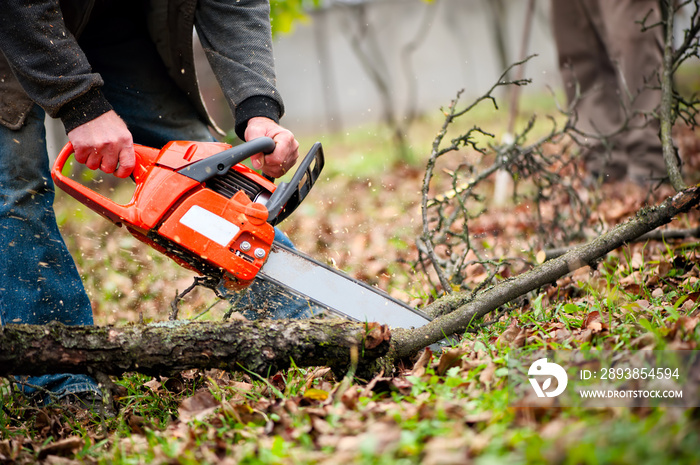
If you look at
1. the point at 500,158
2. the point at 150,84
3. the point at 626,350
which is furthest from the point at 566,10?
the point at 626,350

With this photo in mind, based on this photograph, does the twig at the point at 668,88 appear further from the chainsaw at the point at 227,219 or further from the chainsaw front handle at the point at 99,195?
the chainsaw front handle at the point at 99,195

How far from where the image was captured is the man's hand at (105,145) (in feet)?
6.51

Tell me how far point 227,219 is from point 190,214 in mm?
141

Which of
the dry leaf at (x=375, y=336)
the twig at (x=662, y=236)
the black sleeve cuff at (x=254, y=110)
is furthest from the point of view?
the twig at (x=662, y=236)

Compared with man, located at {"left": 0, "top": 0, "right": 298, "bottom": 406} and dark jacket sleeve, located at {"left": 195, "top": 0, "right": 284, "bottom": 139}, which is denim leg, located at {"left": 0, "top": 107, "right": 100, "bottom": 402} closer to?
man, located at {"left": 0, "top": 0, "right": 298, "bottom": 406}

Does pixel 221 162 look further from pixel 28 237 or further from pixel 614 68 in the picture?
pixel 614 68

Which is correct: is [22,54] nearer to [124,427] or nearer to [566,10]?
[124,427]

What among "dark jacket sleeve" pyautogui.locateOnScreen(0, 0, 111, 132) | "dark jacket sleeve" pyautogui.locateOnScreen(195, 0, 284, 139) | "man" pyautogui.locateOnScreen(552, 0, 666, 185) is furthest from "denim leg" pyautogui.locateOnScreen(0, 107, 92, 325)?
"man" pyautogui.locateOnScreen(552, 0, 666, 185)

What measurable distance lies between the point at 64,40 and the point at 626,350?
2208mm

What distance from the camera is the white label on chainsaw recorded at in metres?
2.01

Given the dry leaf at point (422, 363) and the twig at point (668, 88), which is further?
the twig at point (668, 88)

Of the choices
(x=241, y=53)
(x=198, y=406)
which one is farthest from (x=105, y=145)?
(x=198, y=406)

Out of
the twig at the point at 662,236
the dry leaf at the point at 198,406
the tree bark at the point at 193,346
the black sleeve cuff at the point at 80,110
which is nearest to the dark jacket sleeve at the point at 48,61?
the black sleeve cuff at the point at 80,110

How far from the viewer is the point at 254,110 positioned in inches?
91.9
